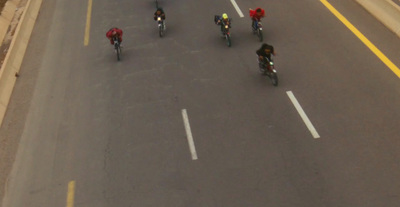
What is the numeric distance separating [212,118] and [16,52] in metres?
11.2

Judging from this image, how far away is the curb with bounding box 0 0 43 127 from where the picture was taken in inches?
774

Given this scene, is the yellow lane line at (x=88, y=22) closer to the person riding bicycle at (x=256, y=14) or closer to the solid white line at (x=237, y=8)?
the solid white line at (x=237, y=8)

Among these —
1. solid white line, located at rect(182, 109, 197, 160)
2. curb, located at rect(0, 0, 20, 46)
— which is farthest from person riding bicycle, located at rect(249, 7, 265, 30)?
curb, located at rect(0, 0, 20, 46)

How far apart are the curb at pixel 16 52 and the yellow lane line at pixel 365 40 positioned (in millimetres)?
13681

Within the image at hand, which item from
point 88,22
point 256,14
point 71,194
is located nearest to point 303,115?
point 256,14

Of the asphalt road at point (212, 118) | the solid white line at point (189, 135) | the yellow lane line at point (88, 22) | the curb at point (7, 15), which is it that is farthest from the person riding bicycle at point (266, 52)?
the curb at point (7, 15)

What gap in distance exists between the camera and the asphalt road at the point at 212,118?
13.2 meters

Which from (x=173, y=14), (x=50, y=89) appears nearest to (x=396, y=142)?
(x=50, y=89)

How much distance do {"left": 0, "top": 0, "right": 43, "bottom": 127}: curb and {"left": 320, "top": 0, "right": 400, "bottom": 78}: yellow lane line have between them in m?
13.7

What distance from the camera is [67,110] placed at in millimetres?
18266

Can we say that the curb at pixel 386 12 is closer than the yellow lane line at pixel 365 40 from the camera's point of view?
No

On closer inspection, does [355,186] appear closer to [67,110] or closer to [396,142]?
[396,142]

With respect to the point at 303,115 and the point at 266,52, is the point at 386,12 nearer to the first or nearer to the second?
the point at 266,52

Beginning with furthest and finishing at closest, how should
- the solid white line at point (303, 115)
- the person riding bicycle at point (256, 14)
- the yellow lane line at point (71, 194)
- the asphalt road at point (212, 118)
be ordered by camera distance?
the person riding bicycle at point (256, 14) → the solid white line at point (303, 115) → the yellow lane line at point (71, 194) → the asphalt road at point (212, 118)
